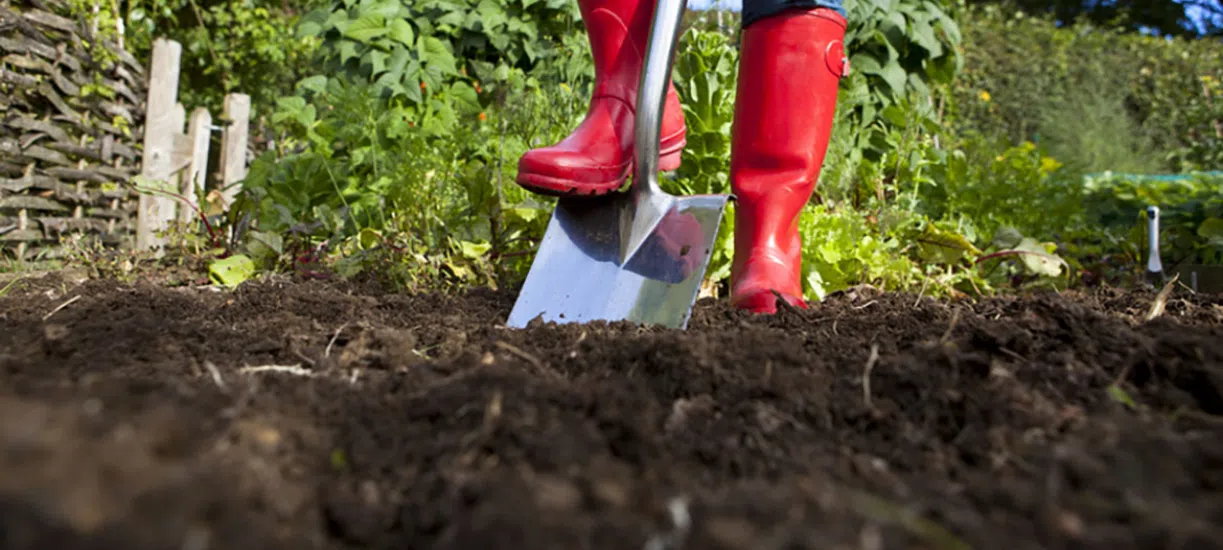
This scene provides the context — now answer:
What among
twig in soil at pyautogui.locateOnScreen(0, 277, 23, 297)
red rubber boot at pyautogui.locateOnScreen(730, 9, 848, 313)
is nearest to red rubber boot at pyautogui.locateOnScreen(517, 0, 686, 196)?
red rubber boot at pyautogui.locateOnScreen(730, 9, 848, 313)

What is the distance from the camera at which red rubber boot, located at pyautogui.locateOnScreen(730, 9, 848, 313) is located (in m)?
1.93

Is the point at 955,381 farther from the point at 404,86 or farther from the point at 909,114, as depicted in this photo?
the point at 404,86

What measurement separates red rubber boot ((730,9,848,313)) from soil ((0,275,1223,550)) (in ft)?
1.67

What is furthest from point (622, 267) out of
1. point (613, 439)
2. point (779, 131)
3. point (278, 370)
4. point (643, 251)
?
point (613, 439)

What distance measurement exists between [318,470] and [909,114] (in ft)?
9.88

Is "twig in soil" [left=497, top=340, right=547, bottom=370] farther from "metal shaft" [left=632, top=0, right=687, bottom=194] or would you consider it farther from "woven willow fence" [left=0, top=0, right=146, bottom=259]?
"woven willow fence" [left=0, top=0, right=146, bottom=259]

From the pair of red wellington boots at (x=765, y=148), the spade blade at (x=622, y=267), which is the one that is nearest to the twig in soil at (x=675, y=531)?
the spade blade at (x=622, y=267)

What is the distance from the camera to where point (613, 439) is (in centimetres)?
85

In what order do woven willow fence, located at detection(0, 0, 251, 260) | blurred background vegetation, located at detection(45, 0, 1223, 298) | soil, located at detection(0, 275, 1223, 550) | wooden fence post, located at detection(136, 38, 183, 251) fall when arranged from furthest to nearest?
wooden fence post, located at detection(136, 38, 183, 251) < woven willow fence, located at detection(0, 0, 251, 260) < blurred background vegetation, located at detection(45, 0, 1223, 298) < soil, located at detection(0, 275, 1223, 550)

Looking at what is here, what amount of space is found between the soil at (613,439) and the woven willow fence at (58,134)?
2.40 metres

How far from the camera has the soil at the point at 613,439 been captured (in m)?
0.55

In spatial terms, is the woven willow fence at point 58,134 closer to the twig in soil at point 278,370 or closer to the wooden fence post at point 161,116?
the wooden fence post at point 161,116

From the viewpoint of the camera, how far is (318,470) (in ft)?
2.52

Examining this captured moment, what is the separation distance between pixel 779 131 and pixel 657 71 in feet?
1.05
